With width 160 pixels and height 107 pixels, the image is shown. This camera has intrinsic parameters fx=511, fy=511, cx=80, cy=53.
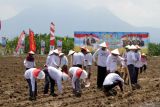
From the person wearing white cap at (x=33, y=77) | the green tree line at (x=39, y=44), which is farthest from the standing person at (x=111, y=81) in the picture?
the green tree line at (x=39, y=44)

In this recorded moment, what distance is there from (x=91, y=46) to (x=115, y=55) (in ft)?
67.1

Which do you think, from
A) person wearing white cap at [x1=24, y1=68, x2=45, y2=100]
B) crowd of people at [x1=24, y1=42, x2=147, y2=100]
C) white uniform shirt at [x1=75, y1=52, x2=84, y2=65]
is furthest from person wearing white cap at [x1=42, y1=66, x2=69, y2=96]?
white uniform shirt at [x1=75, y1=52, x2=84, y2=65]

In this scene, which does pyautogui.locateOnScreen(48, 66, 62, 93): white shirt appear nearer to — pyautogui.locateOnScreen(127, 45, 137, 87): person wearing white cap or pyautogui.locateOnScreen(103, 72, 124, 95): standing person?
pyautogui.locateOnScreen(103, 72, 124, 95): standing person

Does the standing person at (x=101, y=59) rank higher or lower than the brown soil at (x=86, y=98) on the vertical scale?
higher

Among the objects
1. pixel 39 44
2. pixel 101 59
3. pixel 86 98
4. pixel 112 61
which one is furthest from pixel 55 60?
pixel 39 44

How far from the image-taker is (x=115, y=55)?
53.1 ft

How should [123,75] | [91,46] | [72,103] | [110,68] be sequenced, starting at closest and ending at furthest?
1. [72,103]
2. [110,68]
3. [123,75]
4. [91,46]

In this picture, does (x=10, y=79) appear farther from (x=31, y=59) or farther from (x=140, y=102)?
(x=140, y=102)

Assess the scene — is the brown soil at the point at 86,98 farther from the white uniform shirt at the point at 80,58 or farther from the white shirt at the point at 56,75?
the white uniform shirt at the point at 80,58

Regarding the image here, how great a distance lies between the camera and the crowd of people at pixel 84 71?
1496cm

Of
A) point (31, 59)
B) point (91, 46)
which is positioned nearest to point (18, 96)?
point (31, 59)

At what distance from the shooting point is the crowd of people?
1496 centimetres

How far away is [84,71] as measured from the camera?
1533 centimetres

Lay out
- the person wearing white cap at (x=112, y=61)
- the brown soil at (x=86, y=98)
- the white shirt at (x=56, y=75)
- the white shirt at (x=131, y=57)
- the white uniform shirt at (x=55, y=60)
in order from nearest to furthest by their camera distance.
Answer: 1. the brown soil at (x=86, y=98)
2. the white shirt at (x=56, y=75)
3. the person wearing white cap at (x=112, y=61)
4. the white uniform shirt at (x=55, y=60)
5. the white shirt at (x=131, y=57)
